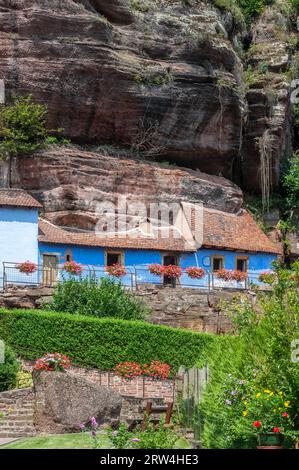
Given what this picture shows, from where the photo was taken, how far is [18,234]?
42.3 metres

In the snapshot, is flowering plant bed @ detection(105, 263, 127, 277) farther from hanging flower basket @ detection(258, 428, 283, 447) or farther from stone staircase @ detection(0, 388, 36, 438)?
hanging flower basket @ detection(258, 428, 283, 447)

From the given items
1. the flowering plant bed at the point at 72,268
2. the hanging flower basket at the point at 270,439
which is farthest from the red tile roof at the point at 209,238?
the hanging flower basket at the point at 270,439

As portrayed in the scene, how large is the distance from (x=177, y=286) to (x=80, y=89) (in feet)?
32.9

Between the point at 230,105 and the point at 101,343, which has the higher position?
the point at 230,105

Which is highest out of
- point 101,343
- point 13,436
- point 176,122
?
point 176,122

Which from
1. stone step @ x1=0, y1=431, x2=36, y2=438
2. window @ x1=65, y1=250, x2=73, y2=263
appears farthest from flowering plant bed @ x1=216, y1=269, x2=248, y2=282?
stone step @ x1=0, y1=431, x2=36, y2=438

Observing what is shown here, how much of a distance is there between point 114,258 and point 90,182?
368 centimetres

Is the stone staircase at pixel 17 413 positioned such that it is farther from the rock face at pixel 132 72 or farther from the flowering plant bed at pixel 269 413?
the rock face at pixel 132 72
